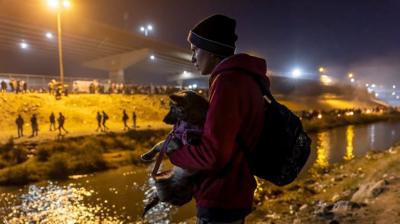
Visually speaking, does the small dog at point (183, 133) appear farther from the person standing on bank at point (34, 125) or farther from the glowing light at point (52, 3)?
the glowing light at point (52, 3)

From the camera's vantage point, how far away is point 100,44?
180ft

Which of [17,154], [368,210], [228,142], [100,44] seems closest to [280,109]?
[228,142]

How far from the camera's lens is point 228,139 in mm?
1989

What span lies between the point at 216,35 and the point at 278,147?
774 mm

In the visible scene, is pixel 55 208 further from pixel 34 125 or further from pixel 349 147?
pixel 349 147

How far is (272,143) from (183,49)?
215ft

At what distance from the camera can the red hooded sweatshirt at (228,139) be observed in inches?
78.5

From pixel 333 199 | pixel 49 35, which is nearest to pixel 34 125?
pixel 333 199

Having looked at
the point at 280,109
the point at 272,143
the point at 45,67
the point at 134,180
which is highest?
the point at 45,67

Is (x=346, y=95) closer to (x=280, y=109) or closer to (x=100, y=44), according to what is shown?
(x=100, y=44)

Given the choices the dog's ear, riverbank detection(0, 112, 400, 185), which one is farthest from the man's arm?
riverbank detection(0, 112, 400, 185)

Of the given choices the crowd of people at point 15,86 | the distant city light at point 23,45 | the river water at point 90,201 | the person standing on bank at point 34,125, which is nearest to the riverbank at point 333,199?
the river water at point 90,201

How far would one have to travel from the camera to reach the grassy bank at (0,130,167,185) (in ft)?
58.4

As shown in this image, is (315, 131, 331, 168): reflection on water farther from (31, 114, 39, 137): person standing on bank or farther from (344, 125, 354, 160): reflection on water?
(31, 114, 39, 137): person standing on bank
